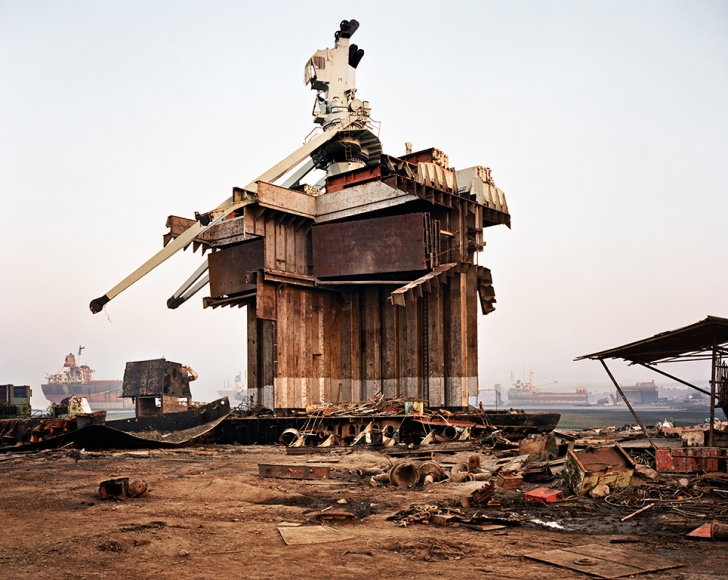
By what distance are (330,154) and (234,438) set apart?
19023mm

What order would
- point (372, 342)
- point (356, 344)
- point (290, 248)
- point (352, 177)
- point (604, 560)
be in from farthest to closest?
1. point (356, 344)
2. point (290, 248)
3. point (352, 177)
4. point (372, 342)
5. point (604, 560)

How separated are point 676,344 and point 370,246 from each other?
703 inches

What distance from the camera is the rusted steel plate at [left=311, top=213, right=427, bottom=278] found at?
30891mm

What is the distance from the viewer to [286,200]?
33.7 meters

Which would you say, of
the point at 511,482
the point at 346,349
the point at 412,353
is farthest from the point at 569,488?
the point at 346,349

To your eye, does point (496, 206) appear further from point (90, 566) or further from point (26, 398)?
point (26, 398)

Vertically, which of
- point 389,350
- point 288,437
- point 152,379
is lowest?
point 288,437

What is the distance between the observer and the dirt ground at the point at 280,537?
7715 millimetres

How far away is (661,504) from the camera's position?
11.3 meters

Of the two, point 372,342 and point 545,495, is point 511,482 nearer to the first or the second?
point 545,495

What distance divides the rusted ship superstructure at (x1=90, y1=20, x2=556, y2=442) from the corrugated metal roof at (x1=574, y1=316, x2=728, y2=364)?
42.5 ft

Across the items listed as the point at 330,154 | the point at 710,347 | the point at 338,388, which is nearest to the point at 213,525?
the point at 710,347

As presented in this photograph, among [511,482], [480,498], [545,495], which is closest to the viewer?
[480,498]

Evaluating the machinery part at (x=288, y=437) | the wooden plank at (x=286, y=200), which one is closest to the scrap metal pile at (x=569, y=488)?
the machinery part at (x=288, y=437)
